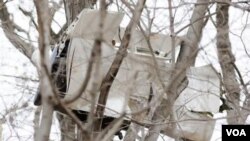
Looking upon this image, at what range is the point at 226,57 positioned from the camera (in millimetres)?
4402

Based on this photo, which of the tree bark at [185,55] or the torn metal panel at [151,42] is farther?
the tree bark at [185,55]

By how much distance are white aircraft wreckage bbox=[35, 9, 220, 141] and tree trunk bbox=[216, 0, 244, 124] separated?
16 centimetres

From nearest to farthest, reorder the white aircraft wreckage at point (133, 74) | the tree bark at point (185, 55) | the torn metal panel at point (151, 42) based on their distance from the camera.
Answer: the white aircraft wreckage at point (133, 74)
the torn metal panel at point (151, 42)
the tree bark at point (185, 55)

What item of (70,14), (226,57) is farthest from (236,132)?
(70,14)

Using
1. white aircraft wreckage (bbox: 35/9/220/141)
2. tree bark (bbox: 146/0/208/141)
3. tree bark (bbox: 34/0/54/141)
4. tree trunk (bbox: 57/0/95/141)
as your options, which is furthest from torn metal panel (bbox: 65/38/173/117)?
tree bark (bbox: 34/0/54/141)

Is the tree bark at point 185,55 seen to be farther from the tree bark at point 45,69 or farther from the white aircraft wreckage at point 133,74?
the tree bark at point 45,69

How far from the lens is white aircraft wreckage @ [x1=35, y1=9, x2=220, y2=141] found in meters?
2.85

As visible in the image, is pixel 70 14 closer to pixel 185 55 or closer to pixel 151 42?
pixel 151 42

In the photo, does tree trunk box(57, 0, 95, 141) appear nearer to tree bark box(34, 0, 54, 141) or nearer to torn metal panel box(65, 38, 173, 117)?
torn metal panel box(65, 38, 173, 117)

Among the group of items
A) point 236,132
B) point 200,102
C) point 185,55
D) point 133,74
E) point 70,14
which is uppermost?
point 70,14

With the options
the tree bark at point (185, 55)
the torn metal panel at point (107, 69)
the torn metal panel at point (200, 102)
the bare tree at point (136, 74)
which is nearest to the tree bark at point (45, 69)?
the bare tree at point (136, 74)

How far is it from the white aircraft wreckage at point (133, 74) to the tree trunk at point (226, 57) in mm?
161

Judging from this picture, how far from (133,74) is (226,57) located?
203cm

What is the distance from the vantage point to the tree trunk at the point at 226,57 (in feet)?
12.8
